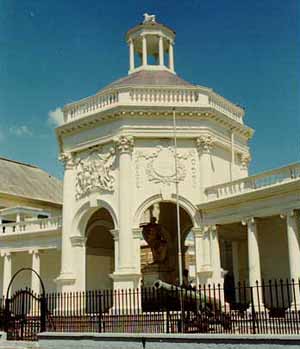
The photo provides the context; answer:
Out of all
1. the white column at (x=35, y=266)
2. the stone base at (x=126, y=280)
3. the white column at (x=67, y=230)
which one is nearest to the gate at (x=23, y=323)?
the stone base at (x=126, y=280)

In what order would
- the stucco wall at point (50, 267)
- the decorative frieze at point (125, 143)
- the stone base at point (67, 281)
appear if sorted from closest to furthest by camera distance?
1. the decorative frieze at point (125, 143)
2. the stone base at point (67, 281)
3. the stucco wall at point (50, 267)

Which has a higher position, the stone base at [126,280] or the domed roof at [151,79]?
the domed roof at [151,79]

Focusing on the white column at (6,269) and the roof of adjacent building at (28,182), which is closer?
the white column at (6,269)

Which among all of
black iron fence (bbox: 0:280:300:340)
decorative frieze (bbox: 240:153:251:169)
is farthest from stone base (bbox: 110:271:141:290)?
decorative frieze (bbox: 240:153:251:169)

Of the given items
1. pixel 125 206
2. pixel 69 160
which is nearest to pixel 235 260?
pixel 125 206

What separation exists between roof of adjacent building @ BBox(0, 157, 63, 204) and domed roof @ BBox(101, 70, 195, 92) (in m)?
17.8

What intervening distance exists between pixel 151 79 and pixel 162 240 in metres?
8.89

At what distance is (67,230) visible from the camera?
27312mm

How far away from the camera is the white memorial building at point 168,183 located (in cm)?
2370

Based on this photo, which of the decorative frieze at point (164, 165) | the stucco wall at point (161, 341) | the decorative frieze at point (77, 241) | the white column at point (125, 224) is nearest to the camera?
the stucco wall at point (161, 341)

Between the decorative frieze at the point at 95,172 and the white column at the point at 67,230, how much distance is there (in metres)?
0.39

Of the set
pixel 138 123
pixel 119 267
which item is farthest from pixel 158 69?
pixel 119 267

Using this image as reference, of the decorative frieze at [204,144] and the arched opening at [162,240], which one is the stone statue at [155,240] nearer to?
the arched opening at [162,240]

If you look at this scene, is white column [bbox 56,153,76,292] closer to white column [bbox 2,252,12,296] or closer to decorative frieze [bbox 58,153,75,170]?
decorative frieze [bbox 58,153,75,170]
